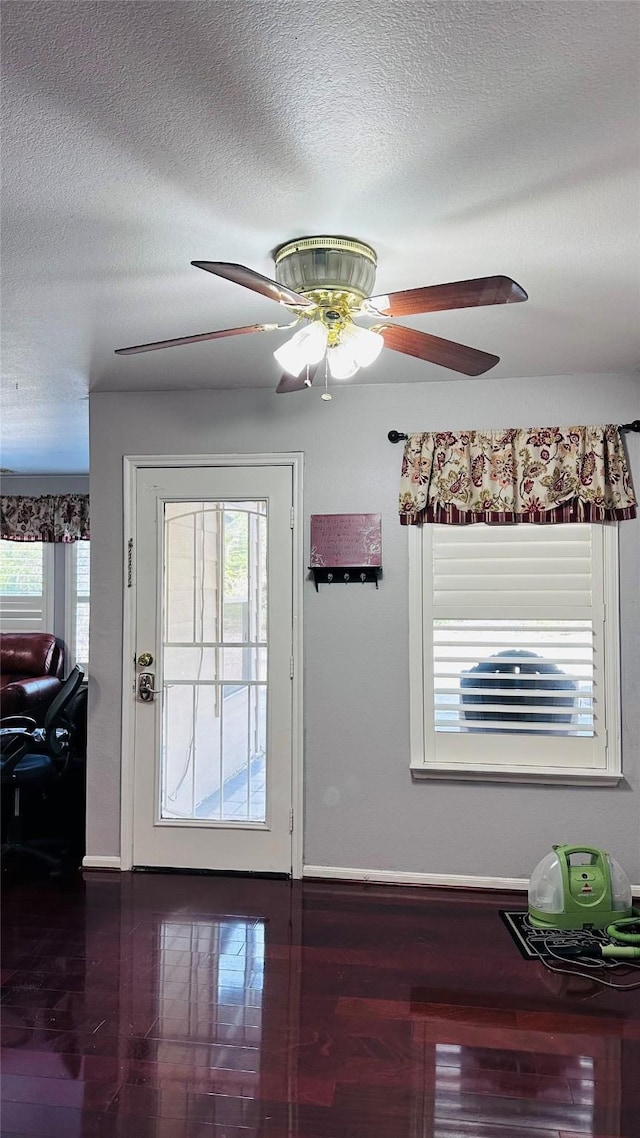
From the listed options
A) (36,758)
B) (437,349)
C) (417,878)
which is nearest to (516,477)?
(437,349)

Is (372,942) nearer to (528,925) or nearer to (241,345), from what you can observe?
(528,925)

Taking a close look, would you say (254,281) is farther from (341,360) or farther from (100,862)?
(100,862)

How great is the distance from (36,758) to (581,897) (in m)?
3.11

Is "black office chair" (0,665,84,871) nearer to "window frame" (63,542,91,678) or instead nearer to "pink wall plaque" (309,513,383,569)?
"pink wall plaque" (309,513,383,569)

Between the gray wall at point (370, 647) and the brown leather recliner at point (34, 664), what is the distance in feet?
9.34

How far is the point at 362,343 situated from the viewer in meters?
2.18

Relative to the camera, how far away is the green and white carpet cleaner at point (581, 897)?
10.6 feet

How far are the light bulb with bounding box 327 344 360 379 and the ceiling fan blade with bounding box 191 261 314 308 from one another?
0.16 metres

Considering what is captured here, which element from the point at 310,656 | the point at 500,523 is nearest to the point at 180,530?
the point at 310,656

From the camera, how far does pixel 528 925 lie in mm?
3291

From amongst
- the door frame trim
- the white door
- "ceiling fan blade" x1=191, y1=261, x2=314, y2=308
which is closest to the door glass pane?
the white door

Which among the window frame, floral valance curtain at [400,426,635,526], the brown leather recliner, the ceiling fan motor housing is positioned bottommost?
the brown leather recliner

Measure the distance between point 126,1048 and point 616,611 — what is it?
106 inches

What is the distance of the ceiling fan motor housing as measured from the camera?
2.19 metres
